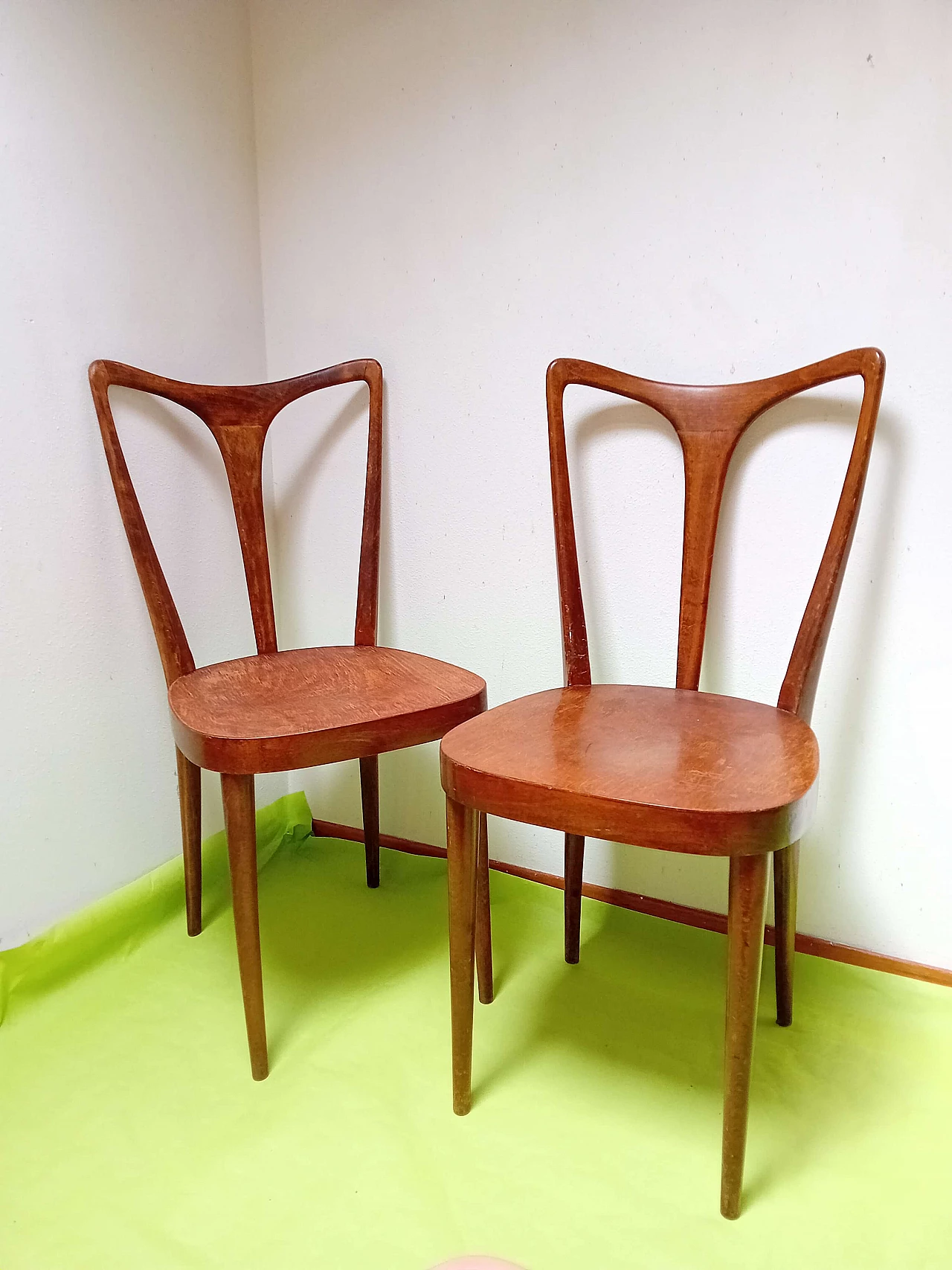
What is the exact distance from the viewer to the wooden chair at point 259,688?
974 mm

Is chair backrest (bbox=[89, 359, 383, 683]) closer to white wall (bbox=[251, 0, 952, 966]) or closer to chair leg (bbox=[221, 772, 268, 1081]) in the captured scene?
white wall (bbox=[251, 0, 952, 966])

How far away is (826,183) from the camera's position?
3.57ft

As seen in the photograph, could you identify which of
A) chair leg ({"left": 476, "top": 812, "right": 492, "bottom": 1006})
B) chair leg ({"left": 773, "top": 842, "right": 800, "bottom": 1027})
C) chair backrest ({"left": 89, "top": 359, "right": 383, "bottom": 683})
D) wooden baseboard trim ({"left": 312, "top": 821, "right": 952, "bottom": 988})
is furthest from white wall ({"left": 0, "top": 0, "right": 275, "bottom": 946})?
chair leg ({"left": 773, "top": 842, "right": 800, "bottom": 1027})

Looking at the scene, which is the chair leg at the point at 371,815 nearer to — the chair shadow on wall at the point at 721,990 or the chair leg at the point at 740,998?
the chair shadow on wall at the point at 721,990

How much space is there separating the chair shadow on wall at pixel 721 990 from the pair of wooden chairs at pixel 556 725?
0.07 meters

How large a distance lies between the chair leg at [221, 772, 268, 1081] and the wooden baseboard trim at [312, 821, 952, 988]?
0.56 m

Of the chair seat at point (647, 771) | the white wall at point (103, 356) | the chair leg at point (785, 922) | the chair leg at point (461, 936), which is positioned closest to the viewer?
the chair seat at point (647, 771)

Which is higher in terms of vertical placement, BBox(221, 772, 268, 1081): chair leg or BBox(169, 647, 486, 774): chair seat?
BBox(169, 647, 486, 774): chair seat

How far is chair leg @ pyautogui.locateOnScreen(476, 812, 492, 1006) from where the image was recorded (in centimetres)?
109

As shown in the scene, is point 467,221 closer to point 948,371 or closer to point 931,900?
point 948,371

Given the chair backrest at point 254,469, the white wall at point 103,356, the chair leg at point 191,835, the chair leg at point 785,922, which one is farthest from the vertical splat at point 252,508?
the chair leg at point 785,922

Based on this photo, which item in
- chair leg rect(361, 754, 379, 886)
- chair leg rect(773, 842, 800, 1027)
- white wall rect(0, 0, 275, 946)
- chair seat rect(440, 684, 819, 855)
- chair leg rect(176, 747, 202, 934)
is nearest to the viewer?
chair seat rect(440, 684, 819, 855)

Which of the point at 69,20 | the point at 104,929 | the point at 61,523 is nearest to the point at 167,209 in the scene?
the point at 69,20

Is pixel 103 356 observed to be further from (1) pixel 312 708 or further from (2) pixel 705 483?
(2) pixel 705 483
